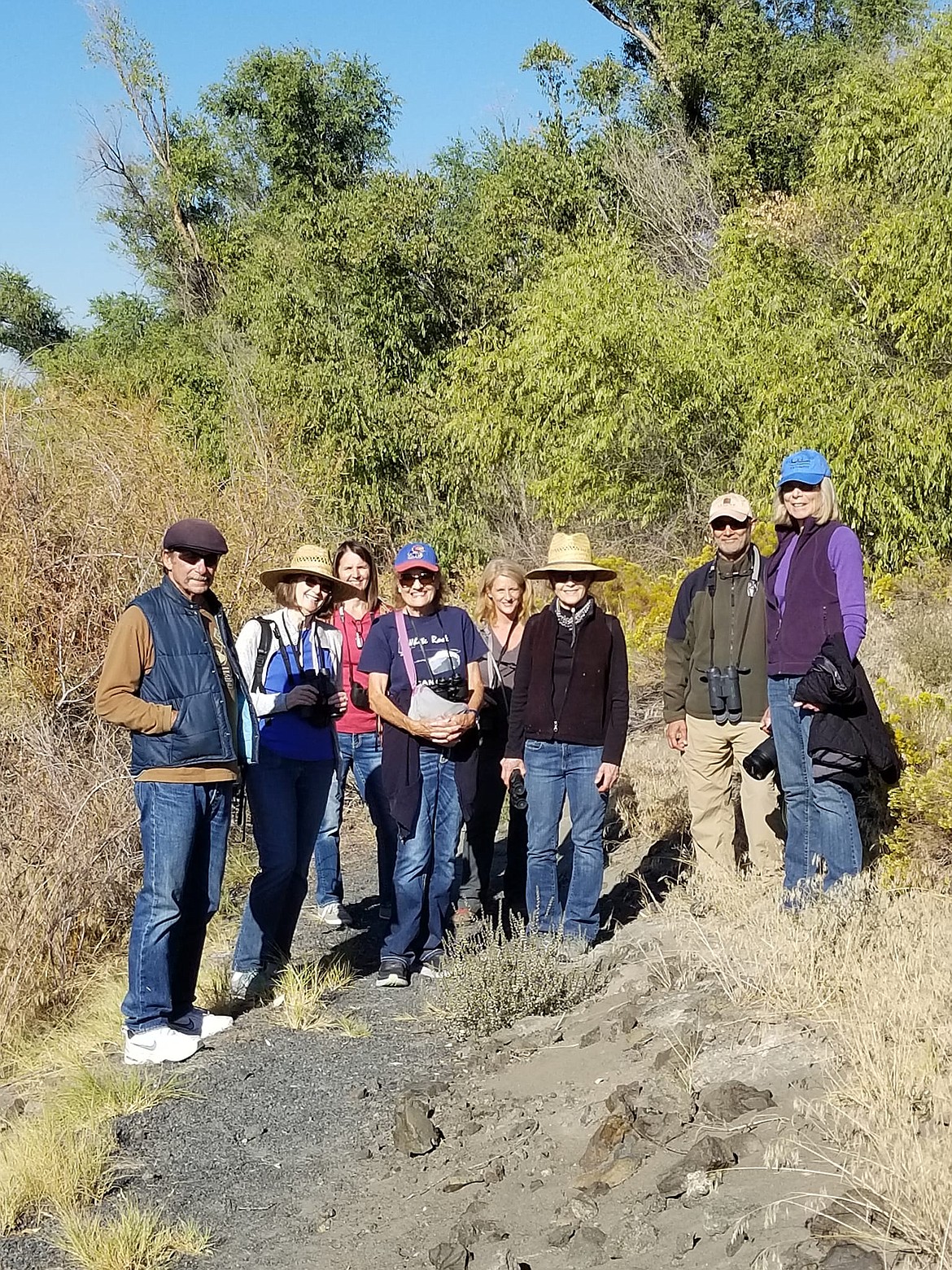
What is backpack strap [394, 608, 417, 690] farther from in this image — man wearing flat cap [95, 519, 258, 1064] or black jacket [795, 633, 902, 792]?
black jacket [795, 633, 902, 792]

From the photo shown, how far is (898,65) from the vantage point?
16.1 meters

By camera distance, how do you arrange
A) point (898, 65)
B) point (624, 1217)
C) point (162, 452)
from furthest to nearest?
point (898, 65)
point (162, 452)
point (624, 1217)

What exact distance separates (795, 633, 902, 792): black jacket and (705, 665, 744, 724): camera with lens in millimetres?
695

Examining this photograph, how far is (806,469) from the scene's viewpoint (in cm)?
496

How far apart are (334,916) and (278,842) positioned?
177 centimetres

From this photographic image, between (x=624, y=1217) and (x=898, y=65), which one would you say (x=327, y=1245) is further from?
(x=898, y=65)

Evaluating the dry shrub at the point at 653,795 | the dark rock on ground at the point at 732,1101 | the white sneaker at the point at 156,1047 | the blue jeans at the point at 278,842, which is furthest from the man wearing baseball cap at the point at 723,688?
the white sneaker at the point at 156,1047

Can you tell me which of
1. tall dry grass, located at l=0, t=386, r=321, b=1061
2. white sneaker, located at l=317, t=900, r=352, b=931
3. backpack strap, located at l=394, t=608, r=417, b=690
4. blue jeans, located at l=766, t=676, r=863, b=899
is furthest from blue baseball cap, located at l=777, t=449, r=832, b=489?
tall dry grass, located at l=0, t=386, r=321, b=1061

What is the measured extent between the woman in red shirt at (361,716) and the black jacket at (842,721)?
7.81 ft

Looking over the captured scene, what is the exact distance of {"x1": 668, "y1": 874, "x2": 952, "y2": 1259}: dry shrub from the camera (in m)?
2.93

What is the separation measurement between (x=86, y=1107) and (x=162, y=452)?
808 centimetres

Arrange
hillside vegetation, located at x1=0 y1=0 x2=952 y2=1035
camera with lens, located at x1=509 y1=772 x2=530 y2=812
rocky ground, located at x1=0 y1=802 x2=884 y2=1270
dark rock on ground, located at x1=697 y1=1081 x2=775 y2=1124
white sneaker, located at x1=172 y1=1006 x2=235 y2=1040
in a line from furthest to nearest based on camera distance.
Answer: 1. hillside vegetation, located at x1=0 y1=0 x2=952 y2=1035
2. camera with lens, located at x1=509 y1=772 x2=530 y2=812
3. white sneaker, located at x1=172 y1=1006 x2=235 y2=1040
4. dark rock on ground, located at x1=697 y1=1081 x2=775 y2=1124
5. rocky ground, located at x1=0 y1=802 x2=884 y2=1270

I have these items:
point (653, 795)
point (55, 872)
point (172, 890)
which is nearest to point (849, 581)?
point (172, 890)

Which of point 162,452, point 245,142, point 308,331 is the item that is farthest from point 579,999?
point 245,142
